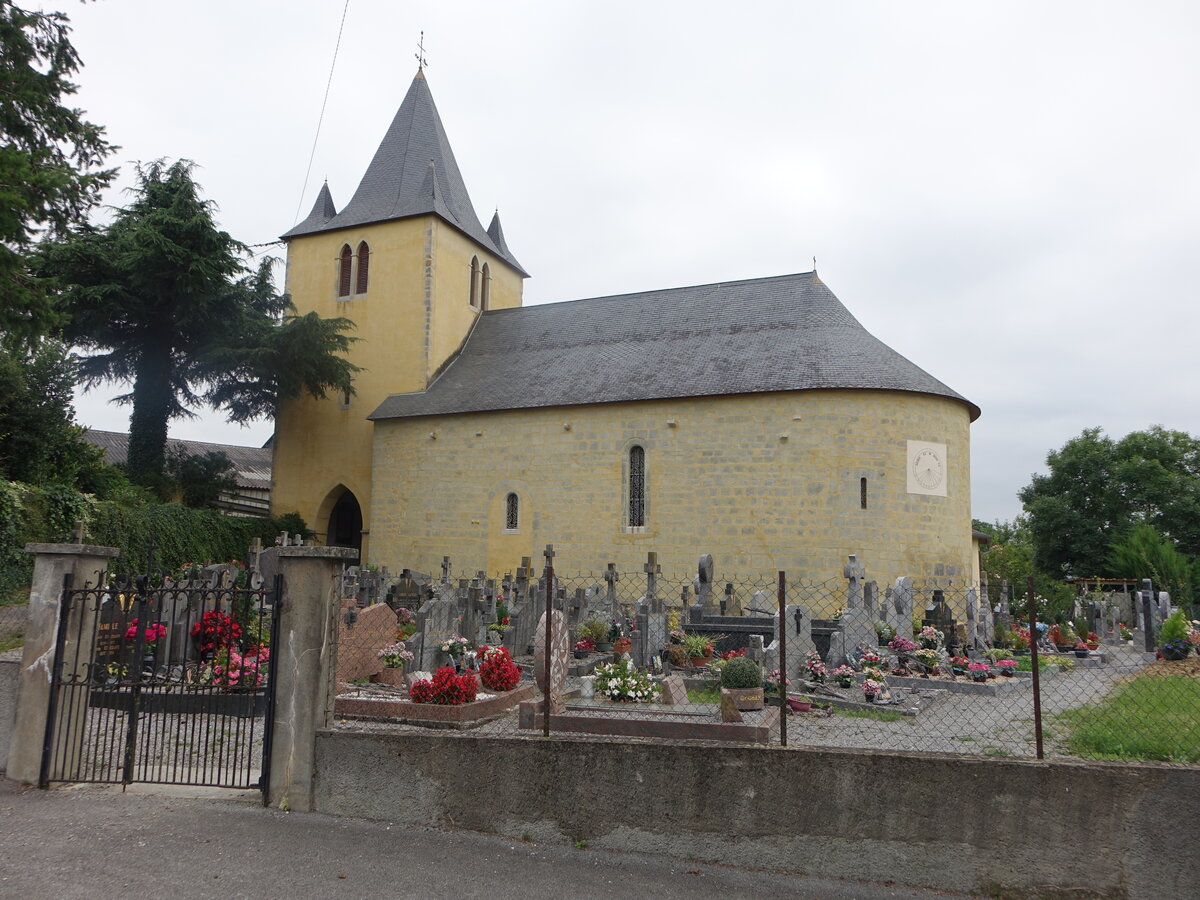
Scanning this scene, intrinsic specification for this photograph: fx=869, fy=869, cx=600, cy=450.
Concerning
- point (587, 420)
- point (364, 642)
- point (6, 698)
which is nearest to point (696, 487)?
point (587, 420)

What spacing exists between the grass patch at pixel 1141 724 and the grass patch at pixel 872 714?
156cm

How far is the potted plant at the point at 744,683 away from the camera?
28.3 feet

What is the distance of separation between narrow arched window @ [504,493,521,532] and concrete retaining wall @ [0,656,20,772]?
1498cm

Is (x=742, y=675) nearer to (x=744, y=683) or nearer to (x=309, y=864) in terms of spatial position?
(x=744, y=683)

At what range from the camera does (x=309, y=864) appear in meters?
4.96

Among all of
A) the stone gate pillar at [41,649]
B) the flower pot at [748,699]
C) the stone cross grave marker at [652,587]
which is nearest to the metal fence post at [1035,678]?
the flower pot at [748,699]

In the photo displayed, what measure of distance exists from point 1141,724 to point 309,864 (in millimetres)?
6742

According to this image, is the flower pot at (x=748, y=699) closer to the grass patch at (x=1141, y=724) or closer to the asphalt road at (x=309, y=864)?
the grass patch at (x=1141, y=724)

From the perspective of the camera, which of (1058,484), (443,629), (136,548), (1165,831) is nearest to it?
(1165,831)

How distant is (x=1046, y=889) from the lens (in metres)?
4.65

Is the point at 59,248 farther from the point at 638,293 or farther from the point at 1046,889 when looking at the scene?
the point at 1046,889

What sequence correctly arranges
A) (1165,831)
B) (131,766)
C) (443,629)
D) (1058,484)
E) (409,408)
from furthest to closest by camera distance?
1. (1058,484)
2. (409,408)
3. (443,629)
4. (131,766)
5. (1165,831)

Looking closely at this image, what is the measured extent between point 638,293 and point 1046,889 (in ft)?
69.3

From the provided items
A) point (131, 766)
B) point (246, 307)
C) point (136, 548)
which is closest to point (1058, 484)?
point (246, 307)
